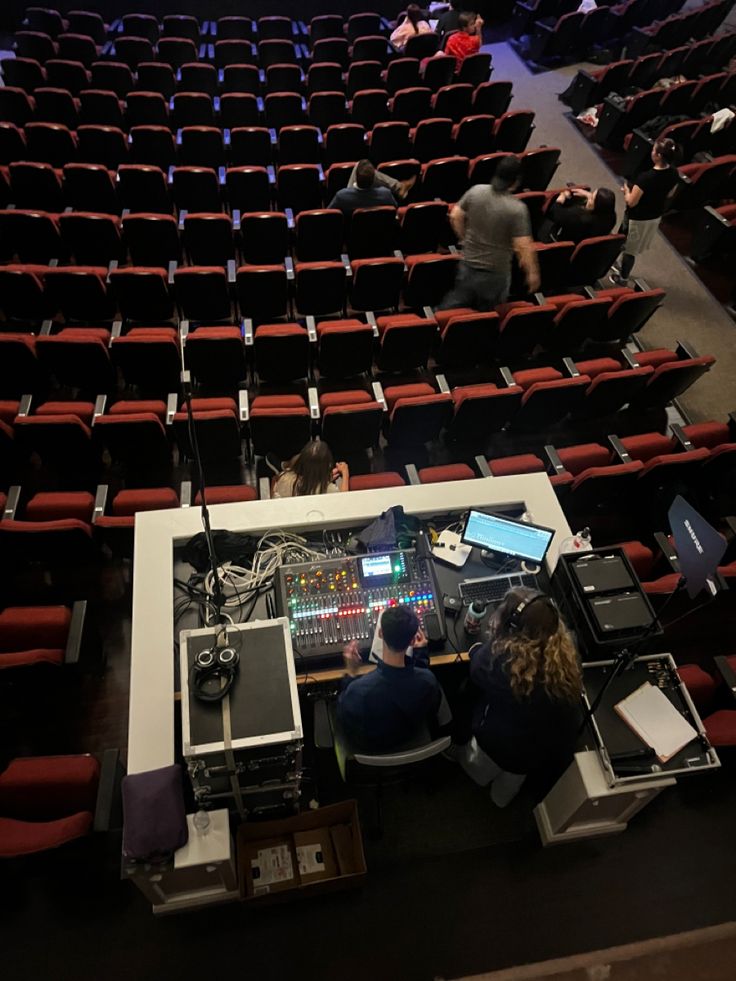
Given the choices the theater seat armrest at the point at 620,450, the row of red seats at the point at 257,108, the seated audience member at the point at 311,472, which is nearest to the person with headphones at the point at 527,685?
the seated audience member at the point at 311,472

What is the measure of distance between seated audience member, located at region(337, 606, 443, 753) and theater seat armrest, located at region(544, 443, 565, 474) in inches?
74.7

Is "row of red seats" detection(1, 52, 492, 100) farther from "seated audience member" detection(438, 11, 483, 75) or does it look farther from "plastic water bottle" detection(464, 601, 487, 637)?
"plastic water bottle" detection(464, 601, 487, 637)

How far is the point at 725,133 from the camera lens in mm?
7141

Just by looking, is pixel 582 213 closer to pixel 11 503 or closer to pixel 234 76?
pixel 234 76

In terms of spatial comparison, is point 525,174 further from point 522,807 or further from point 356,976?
point 356,976

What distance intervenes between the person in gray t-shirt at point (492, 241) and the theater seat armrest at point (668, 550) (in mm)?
2101

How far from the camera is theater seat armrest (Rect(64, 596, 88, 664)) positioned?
3.01m

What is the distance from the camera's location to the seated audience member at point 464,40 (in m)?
7.06

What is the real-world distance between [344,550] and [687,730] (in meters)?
1.63

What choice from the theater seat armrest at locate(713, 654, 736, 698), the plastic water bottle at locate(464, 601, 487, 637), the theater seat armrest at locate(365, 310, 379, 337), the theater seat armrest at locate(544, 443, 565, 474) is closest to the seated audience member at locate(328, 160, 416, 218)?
the theater seat armrest at locate(365, 310, 379, 337)

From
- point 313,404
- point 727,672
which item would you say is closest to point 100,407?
point 313,404

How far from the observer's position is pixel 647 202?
543 cm

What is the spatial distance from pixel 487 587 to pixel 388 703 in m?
0.82

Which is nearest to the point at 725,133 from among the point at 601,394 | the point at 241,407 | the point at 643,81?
the point at 643,81
